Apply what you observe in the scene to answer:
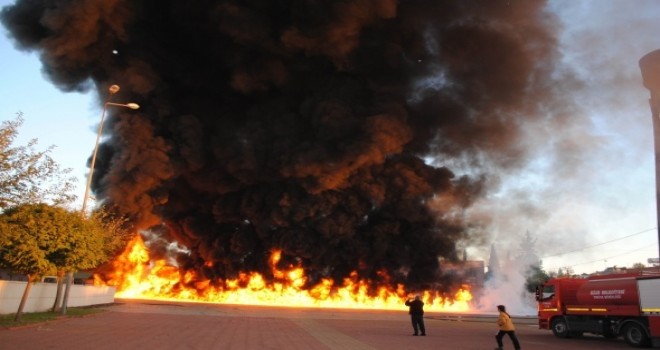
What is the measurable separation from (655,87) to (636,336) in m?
30.4

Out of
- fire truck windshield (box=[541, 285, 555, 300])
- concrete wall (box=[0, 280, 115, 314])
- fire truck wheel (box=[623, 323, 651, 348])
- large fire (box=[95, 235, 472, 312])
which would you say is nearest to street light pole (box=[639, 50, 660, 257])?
large fire (box=[95, 235, 472, 312])

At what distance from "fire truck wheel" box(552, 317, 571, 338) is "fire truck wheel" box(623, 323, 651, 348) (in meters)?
2.80

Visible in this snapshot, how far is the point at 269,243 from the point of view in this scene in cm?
4319

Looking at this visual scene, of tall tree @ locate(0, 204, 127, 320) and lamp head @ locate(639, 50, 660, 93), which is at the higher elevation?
lamp head @ locate(639, 50, 660, 93)

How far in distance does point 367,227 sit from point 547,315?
23.3 m

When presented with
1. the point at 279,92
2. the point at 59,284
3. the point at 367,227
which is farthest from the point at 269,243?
the point at 59,284

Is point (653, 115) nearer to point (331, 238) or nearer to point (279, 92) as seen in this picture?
point (331, 238)

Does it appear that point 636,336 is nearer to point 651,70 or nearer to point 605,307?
point 605,307

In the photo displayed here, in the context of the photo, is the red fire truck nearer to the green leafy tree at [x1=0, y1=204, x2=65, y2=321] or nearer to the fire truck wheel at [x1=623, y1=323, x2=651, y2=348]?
the fire truck wheel at [x1=623, y1=323, x2=651, y2=348]

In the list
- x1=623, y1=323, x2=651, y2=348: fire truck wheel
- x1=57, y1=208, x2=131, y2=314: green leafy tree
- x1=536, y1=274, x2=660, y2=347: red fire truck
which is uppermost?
x1=57, y1=208, x2=131, y2=314: green leafy tree

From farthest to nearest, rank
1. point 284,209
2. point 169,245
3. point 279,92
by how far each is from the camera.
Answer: point 169,245, point 279,92, point 284,209

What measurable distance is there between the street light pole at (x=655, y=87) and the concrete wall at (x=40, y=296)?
4117cm

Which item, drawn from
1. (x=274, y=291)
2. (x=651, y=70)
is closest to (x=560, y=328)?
(x=651, y=70)

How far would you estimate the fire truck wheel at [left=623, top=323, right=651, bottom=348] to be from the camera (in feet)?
52.6
